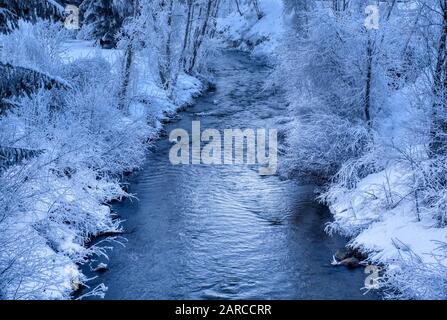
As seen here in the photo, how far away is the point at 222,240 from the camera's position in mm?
11180

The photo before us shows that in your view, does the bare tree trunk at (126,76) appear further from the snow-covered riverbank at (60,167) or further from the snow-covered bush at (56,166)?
the snow-covered bush at (56,166)

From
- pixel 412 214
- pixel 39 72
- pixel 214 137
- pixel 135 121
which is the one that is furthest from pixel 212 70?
pixel 39 72

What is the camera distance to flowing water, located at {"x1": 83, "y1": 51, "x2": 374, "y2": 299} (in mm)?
9133

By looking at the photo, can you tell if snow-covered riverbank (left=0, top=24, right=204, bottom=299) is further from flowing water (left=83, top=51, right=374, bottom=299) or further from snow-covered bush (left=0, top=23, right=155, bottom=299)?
flowing water (left=83, top=51, right=374, bottom=299)

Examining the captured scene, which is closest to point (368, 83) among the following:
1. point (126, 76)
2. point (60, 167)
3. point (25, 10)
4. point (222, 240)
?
point (222, 240)

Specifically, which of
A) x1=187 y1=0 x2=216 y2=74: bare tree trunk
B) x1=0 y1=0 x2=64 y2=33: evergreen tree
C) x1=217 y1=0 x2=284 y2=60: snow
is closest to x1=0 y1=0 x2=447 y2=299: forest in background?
x1=0 y1=0 x2=64 y2=33: evergreen tree

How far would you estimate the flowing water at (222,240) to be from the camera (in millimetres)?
9133

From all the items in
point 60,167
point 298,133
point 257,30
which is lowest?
point 60,167

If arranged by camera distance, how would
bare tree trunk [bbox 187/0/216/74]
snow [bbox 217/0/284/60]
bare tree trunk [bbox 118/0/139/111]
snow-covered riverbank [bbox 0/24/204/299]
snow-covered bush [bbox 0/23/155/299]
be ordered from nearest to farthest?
snow-covered bush [bbox 0/23/155/299] < snow-covered riverbank [bbox 0/24/204/299] < bare tree trunk [bbox 118/0/139/111] < bare tree trunk [bbox 187/0/216/74] < snow [bbox 217/0/284/60]

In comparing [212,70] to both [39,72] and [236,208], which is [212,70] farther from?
[39,72]

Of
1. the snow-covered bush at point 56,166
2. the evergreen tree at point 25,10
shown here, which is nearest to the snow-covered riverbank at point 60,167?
the snow-covered bush at point 56,166

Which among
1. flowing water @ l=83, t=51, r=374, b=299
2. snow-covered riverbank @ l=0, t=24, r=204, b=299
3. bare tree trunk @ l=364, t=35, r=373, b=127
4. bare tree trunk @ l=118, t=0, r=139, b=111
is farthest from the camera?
bare tree trunk @ l=118, t=0, r=139, b=111

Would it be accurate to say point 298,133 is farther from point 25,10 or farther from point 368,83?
point 25,10
